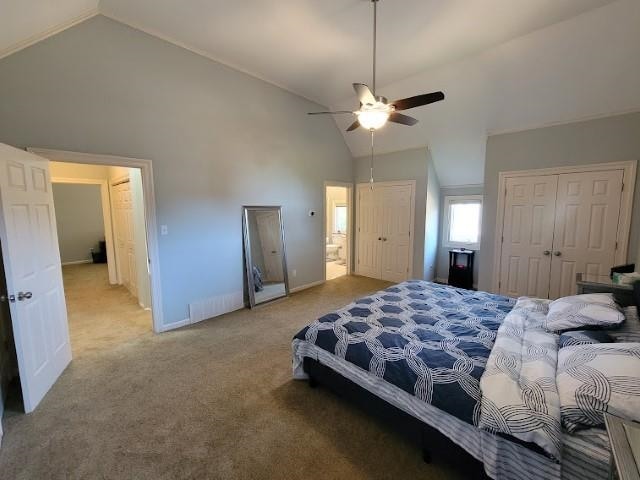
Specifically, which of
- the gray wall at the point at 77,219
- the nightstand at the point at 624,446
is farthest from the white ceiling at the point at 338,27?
the gray wall at the point at 77,219

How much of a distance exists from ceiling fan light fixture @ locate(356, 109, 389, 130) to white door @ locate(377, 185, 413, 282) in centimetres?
299

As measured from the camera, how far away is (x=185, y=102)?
3264 millimetres

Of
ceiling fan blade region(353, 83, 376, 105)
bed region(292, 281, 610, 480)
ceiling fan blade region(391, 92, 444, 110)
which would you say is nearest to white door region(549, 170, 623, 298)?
bed region(292, 281, 610, 480)

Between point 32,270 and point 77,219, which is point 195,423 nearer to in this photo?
point 32,270

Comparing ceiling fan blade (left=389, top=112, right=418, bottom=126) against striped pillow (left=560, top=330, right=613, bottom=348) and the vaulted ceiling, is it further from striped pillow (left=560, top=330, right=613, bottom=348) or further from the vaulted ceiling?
striped pillow (left=560, top=330, right=613, bottom=348)

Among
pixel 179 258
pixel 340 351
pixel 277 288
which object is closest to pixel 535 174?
pixel 340 351

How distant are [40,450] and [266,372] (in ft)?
4.95

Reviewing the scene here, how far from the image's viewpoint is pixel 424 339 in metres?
1.94

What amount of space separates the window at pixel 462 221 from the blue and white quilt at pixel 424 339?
263 cm

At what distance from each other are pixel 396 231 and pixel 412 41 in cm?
316

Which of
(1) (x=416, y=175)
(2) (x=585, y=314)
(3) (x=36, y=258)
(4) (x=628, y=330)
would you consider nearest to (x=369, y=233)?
(1) (x=416, y=175)

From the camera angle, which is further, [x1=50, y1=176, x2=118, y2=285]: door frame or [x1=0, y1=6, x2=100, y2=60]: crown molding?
[x1=50, y1=176, x2=118, y2=285]: door frame

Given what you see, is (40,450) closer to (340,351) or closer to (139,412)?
(139,412)

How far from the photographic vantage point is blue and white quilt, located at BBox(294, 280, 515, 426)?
1505mm
